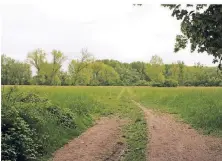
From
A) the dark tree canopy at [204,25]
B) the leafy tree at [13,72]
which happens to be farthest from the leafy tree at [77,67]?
the dark tree canopy at [204,25]

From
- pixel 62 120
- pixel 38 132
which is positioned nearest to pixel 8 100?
pixel 38 132

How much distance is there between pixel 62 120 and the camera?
38.8 ft

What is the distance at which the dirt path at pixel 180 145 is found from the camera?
848 centimetres

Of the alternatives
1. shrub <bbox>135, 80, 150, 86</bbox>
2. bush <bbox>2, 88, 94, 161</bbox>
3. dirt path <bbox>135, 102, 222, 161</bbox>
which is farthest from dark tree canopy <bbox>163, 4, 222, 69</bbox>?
shrub <bbox>135, 80, 150, 86</bbox>

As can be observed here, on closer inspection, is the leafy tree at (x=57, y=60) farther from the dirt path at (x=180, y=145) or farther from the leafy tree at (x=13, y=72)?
the dirt path at (x=180, y=145)

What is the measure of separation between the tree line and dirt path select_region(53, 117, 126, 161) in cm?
396

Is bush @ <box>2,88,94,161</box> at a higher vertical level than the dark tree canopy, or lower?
lower

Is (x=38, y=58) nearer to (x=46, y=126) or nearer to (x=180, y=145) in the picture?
(x=46, y=126)

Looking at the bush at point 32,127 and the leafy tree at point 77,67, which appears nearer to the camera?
the bush at point 32,127

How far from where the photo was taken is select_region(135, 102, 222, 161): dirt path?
848cm

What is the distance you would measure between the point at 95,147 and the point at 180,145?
238cm

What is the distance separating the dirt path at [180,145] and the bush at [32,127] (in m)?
2.61

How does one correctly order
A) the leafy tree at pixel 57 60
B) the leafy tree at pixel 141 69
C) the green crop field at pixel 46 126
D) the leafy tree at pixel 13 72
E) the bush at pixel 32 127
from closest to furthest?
the bush at pixel 32 127
the green crop field at pixel 46 126
the leafy tree at pixel 13 72
the leafy tree at pixel 57 60
the leafy tree at pixel 141 69

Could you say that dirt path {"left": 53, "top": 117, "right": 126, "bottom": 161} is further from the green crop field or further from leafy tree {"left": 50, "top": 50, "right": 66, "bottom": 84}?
leafy tree {"left": 50, "top": 50, "right": 66, "bottom": 84}
